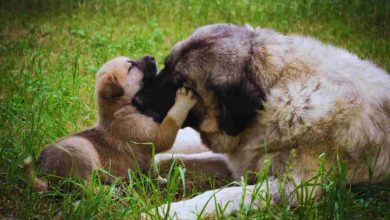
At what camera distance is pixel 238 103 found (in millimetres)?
3311

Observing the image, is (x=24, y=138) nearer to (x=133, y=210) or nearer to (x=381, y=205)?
(x=133, y=210)

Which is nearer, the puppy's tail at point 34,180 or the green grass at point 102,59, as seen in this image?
the green grass at point 102,59

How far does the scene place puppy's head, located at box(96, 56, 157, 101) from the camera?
3.78m

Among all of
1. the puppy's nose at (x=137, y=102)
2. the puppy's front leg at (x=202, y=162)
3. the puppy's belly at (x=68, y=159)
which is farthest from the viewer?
the puppy's front leg at (x=202, y=162)

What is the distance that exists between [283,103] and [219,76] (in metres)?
0.40

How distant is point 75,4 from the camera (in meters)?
8.66

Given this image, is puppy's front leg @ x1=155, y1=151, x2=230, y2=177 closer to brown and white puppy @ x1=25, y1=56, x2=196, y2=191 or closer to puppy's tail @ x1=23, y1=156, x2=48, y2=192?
brown and white puppy @ x1=25, y1=56, x2=196, y2=191

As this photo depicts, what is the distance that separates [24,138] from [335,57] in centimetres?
210

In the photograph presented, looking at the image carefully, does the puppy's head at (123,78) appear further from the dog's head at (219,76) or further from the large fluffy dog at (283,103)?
the large fluffy dog at (283,103)

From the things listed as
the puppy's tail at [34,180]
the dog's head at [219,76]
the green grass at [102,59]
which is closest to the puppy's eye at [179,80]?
the dog's head at [219,76]

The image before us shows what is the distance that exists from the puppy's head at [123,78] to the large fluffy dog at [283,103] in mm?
459

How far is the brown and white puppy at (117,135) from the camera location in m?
3.33

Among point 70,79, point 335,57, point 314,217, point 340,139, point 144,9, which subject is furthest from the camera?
point 144,9

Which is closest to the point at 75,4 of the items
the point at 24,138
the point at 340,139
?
the point at 24,138
